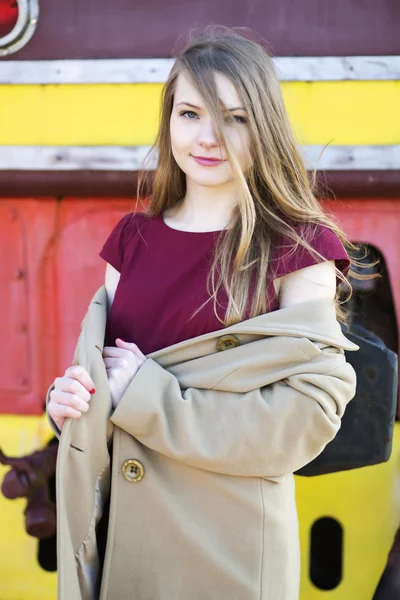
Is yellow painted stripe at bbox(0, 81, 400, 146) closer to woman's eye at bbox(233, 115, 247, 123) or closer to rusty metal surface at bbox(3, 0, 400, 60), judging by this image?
rusty metal surface at bbox(3, 0, 400, 60)

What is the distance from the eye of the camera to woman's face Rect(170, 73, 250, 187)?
4.57 ft

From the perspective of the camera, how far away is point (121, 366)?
137cm

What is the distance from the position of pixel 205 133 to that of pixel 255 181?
0.15m

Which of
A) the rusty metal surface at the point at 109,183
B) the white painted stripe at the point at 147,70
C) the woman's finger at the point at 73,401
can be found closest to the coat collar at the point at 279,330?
the woman's finger at the point at 73,401

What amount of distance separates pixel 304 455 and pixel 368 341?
0.62 m

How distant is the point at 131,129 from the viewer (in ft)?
6.45

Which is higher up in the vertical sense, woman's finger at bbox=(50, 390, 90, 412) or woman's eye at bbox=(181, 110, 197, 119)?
woman's eye at bbox=(181, 110, 197, 119)

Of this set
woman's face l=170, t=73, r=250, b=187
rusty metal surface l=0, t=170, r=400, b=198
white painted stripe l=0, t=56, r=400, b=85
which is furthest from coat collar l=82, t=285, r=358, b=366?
white painted stripe l=0, t=56, r=400, b=85

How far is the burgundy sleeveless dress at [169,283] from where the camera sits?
1395 mm

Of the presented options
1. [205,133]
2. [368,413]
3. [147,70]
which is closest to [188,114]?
[205,133]

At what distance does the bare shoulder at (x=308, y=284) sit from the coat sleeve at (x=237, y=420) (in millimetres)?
124

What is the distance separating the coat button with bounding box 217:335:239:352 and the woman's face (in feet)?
1.01

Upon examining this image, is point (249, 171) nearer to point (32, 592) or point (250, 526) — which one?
point (250, 526)

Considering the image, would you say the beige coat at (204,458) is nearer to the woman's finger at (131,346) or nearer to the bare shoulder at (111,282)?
the woman's finger at (131,346)
